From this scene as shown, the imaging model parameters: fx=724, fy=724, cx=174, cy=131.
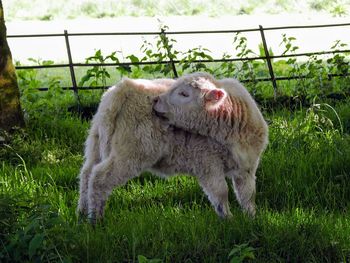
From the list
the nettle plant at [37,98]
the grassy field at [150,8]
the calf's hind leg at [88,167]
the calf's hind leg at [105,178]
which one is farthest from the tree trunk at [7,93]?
the grassy field at [150,8]

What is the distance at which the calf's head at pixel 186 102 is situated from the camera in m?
5.74

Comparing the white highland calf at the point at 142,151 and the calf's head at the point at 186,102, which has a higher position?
the calf's head at the point at 186,102

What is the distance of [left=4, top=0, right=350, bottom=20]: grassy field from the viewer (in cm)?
2602

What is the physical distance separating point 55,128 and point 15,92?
0.64 m

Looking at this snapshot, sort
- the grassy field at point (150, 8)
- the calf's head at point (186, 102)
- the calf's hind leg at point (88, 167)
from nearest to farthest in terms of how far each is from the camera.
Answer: the calf's head at point (186, 102), the calf's hind leg at point (88, 167), the grassy field at point (150, 8)

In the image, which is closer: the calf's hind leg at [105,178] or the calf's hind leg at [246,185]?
the calf's hind leg at [105,178]

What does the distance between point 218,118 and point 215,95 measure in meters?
0.24

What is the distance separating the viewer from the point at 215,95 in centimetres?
564

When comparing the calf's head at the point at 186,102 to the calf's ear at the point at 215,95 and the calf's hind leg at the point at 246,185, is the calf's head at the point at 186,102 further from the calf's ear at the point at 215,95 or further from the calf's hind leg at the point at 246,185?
the calf's hind leg at the point at 246,185

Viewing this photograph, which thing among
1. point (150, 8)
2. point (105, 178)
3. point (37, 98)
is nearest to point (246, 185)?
point (105, 178)

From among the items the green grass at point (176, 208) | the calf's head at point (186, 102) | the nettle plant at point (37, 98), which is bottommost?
the green grass at point (176, 208)

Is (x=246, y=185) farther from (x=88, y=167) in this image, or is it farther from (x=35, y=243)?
(x=35, y=243)

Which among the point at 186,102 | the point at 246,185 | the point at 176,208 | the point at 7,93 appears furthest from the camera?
the point at 7,93

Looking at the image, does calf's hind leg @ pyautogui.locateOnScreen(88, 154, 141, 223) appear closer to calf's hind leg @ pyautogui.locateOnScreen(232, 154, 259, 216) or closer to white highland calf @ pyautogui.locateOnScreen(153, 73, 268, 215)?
white highland calf @ pyautogui.locateOnScreen(153, 73, 268, 215)
